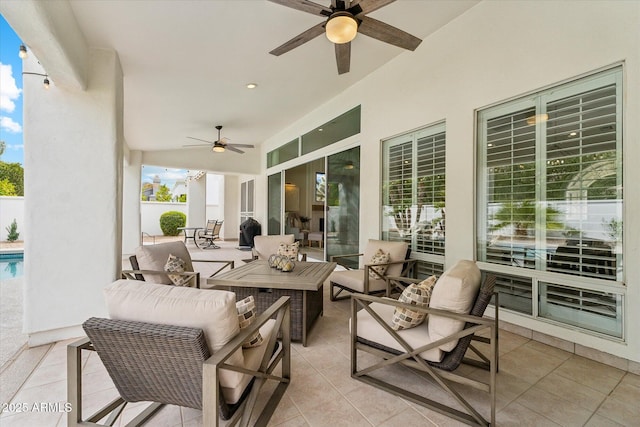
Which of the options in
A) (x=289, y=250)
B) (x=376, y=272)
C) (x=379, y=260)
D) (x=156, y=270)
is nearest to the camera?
(x=156, y=270)

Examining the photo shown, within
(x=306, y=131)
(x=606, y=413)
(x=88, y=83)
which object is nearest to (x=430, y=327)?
(x=606, y=413)

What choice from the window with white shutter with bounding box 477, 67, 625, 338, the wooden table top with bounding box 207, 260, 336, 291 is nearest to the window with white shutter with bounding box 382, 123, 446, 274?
the window with white shutter with bounding box 477, 67, 625, 338

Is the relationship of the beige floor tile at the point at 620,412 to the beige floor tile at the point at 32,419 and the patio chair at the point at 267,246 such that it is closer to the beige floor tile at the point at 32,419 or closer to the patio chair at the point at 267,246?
the beige floor tile at the point at 32,419

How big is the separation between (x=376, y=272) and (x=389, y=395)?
5.18 ft

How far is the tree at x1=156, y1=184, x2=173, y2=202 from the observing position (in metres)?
19.1

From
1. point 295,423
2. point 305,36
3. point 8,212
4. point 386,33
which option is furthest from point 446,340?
point 8,212

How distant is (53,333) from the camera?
280 cm

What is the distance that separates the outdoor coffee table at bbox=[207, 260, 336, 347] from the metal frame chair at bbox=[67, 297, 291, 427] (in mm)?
1116

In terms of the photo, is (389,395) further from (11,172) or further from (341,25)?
(11,172)

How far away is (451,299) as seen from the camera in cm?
173

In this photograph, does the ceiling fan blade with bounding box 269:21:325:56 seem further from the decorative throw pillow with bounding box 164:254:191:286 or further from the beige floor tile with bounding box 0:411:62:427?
the beige floor tile with bounding box 0:411:62:427

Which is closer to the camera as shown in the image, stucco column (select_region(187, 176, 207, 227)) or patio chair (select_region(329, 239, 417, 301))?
patio chair (select_region(329, 239, 417, 301))

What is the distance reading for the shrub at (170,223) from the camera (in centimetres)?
1399

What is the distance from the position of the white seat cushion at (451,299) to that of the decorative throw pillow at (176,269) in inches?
96.1
